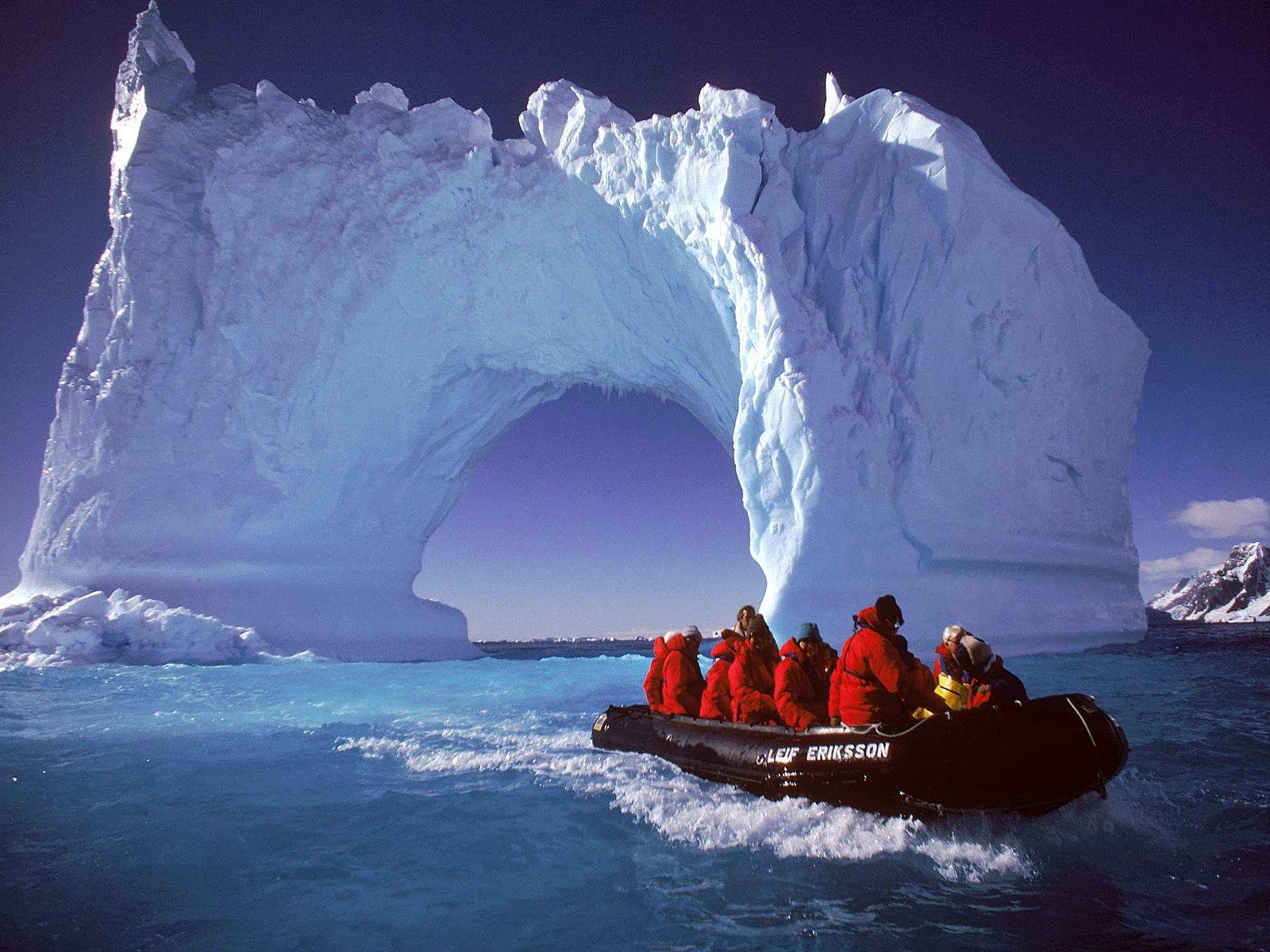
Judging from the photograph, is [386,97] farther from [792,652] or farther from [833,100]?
[792,652]

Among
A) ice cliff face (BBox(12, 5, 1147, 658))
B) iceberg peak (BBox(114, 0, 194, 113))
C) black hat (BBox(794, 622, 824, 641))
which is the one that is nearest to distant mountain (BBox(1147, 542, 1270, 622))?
ice cliff face (BBox(12, 5, 1147, 658))

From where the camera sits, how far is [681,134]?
37.3 feet

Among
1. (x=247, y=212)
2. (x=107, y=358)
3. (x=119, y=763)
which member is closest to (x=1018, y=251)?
(x=119, y=763)

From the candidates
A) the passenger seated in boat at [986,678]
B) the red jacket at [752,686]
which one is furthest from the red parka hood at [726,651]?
the passenger seated in boat at [986,678]

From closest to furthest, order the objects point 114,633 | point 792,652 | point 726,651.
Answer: point 792,652 → point 726,651 → point 114,633

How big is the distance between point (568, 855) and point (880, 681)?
→ 1610 mm

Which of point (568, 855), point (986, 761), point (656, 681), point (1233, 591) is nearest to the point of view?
point (986, 761)

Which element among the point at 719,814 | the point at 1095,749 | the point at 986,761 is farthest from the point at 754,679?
the point at 1095,749

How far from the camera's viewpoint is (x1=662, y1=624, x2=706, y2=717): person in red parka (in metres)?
5.03

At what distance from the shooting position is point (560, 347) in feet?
49.2

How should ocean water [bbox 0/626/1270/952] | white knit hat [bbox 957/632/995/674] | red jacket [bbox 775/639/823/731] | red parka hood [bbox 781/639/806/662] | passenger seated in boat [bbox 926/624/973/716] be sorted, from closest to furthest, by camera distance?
1. ocean water [bbox 0/626/1270/952]
2. white knit hat [bbox 957/632/995/674]
3. passenger seated in boat [bbox 926/624/973/716]
4. red jacket [bbox 775/639/823/731]
5. red parka hood [bbox 781/639/806/662]

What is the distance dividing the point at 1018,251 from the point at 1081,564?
15.1 ft

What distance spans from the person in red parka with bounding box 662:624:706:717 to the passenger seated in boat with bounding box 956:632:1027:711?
1.97 m

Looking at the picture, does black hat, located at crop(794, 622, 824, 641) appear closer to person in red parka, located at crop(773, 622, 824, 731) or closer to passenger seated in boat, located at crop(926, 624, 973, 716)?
person in red parka, located at crop(773, 622, 824, 731)
